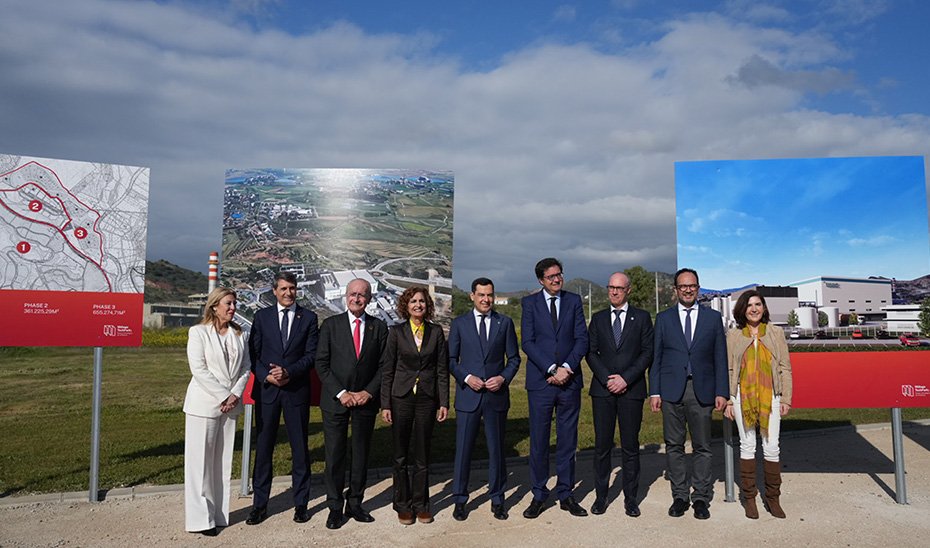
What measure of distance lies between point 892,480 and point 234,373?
688 cm

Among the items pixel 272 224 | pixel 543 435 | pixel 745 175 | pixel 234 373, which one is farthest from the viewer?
pixel 272 224

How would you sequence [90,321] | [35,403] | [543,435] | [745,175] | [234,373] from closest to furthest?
[234,373]
[543,435]
[90,321]
[745,175]
[35,403]

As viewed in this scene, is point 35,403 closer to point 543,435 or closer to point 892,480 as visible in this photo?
point 543,435

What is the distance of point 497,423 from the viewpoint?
221 inches

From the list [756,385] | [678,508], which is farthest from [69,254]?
[756,385]

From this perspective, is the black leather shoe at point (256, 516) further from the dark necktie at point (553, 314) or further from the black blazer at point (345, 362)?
the dark necktie at point (553, 314)

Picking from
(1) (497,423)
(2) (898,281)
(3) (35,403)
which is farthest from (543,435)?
(3) (35,403)

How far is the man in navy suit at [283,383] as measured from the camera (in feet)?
18.2

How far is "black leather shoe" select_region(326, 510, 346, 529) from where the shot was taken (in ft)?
17.4

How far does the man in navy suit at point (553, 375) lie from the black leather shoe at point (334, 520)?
5.24 feet

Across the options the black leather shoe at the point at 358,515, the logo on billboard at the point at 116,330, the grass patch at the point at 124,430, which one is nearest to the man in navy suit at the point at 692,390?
the black leather shoe at the point at 358,515

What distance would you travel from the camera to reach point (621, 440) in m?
5.81

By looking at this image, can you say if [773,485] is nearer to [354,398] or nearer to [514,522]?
[514,522]

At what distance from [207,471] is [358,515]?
130cm
